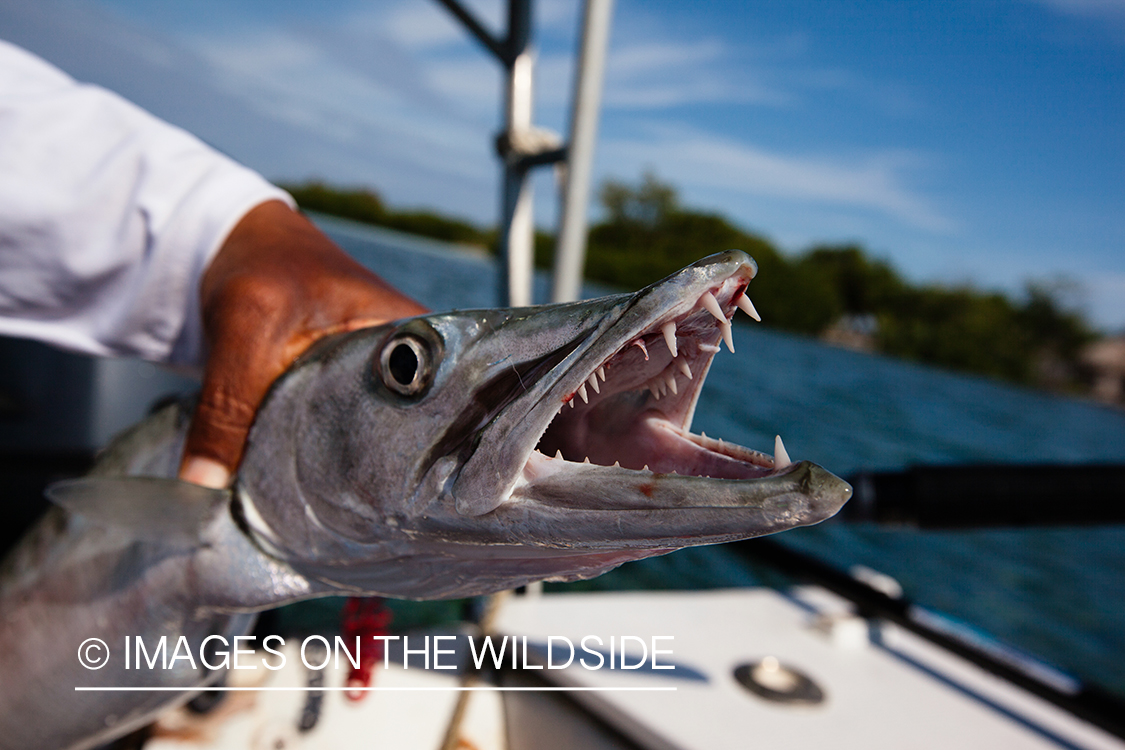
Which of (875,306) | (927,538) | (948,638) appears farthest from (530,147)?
(875,306)

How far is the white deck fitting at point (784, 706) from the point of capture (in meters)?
2.01

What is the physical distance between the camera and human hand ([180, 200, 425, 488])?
1206mm

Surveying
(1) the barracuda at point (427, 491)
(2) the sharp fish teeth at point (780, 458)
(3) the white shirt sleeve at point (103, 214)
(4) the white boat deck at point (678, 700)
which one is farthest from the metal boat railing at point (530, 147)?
(2) the sharp fish teeth at point (780, 458)

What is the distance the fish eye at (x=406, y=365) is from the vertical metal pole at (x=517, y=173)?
2.02 metres

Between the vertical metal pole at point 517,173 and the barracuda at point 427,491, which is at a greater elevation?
the vertical metal pole at point 517,173

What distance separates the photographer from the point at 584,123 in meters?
2.72

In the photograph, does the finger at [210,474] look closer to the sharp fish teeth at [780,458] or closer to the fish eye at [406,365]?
the fish eye at [406,365]

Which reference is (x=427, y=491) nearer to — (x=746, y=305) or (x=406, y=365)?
(x=406, y=365)

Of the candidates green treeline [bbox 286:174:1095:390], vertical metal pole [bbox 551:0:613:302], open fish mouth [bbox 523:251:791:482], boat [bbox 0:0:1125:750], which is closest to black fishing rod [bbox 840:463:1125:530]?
boat [bbox 0:0:1125:750]

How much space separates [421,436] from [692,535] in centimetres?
45

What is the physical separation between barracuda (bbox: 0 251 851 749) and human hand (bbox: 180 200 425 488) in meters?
0.06

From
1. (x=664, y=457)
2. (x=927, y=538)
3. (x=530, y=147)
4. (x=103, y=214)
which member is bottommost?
(x=927, y=538)

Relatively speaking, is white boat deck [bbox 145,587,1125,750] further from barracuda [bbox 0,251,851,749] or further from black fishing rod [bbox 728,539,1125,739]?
barracuda [bbox 0,251,851,749]

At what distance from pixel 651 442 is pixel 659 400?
82mm
